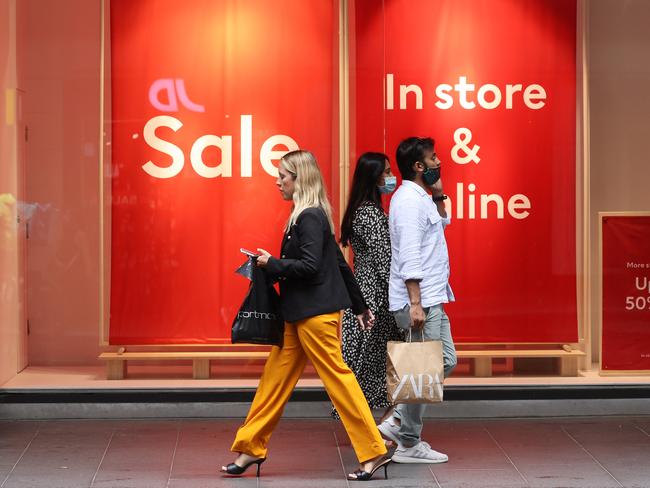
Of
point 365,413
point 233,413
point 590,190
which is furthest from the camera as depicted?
point 590,190

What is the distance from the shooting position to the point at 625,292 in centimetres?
888

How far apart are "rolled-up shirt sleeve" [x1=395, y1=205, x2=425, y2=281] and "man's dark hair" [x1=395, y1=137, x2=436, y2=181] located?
0.29 m

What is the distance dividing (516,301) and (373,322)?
2071mm

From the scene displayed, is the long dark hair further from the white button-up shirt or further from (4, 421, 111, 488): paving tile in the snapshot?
(4, 421, 111, 488): paving tile

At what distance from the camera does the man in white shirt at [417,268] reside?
272 inches

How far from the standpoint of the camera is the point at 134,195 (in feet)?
29.0

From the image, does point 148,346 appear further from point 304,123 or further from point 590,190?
point 590,190

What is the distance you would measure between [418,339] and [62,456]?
2333 mm

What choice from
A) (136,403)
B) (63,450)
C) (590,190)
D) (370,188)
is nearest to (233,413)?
(136,403)

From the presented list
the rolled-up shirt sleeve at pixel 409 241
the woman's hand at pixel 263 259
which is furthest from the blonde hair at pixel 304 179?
the rolled-up shirt sleeve at pixel 409 241

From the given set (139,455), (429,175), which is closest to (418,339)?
(429,175)

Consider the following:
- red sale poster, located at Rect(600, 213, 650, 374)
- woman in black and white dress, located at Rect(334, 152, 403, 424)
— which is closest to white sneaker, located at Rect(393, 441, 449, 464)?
woman in black and white dress, located at Rect(334, 152, 403, 424)

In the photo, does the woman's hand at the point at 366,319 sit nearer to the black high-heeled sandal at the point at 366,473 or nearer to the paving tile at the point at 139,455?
the black high-heeled sandal at the point at 366,473

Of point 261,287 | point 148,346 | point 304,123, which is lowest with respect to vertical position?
point 148,346
